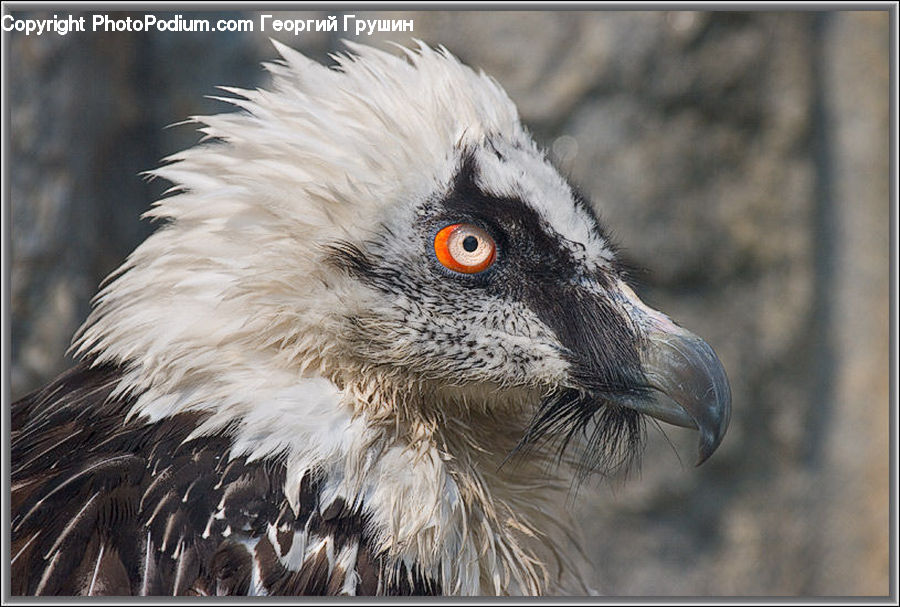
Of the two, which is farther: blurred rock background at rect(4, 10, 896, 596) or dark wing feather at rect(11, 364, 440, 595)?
blurred rock background at rect(4, 10, 896, 596)

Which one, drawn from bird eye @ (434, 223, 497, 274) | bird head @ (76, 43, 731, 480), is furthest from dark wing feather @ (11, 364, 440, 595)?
bird eye @ (434, 223, 497, 274)

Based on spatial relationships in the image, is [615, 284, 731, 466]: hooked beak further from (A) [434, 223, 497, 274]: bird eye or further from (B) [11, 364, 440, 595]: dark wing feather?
(B) [11, 364, 440, 595]: dark wing feather

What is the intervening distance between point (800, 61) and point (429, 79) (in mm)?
2460

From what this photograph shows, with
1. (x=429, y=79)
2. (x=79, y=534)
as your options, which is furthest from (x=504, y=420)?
(x=79, y=534)

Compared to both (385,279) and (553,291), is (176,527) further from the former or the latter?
(553,291)

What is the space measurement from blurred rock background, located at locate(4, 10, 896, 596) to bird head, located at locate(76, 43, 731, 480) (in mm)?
1661

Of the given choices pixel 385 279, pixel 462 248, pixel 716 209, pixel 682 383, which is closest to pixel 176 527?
pixel 385 279

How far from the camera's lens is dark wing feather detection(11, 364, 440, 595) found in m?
1.41

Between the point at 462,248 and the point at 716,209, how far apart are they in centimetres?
223

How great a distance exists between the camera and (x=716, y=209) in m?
3.61

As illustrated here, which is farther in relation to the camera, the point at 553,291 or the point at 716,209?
the point at 716,209

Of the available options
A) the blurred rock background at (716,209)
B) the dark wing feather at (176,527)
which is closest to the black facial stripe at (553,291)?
the dark wing feather at (176,527)

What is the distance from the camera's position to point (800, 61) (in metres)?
3.69

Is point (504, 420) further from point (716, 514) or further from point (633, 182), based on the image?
point (716, 514)
